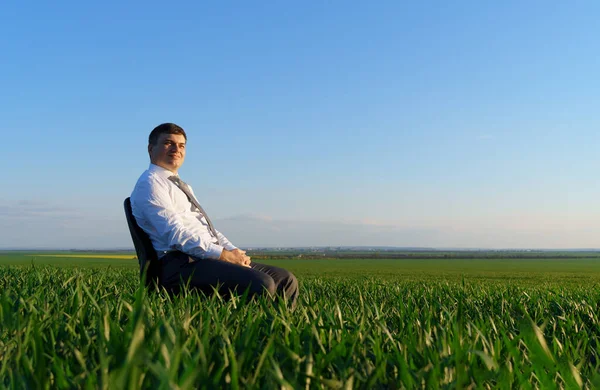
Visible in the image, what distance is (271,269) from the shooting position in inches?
216

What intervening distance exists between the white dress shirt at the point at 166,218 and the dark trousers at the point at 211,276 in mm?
102

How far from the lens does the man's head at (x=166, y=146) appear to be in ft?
18.1

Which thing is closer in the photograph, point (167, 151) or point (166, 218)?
point (166, 218)

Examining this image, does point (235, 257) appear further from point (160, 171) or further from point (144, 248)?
point (160, 171)

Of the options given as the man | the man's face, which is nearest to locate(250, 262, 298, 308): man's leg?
the man

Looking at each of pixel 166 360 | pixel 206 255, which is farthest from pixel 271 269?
pixel 166 360

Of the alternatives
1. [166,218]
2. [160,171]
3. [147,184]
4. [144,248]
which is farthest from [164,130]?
[144,248]

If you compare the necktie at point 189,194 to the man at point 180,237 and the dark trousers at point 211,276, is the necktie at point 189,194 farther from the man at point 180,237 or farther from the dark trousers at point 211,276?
the dark trousers at point 211,276

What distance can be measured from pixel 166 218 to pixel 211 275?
728 mm

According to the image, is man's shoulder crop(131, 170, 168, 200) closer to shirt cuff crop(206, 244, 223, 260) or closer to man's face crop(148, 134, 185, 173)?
man's face crop(148, 134, 185, 173)

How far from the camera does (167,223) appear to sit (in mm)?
4887

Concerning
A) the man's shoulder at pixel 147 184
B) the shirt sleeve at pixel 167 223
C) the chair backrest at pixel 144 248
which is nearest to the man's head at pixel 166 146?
the man's shoulder at pixel 147 184

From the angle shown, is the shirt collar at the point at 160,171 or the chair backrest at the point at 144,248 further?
the shirt collar at the point at 160,171

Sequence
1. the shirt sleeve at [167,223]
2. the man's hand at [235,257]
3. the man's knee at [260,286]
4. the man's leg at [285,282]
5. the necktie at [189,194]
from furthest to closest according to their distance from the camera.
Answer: the necktie at [189,194]
the man's leg at [285,282]
the man's hand at [235,257]
the shirt sleeve at [167,223]
the man's knee at [260,286]
